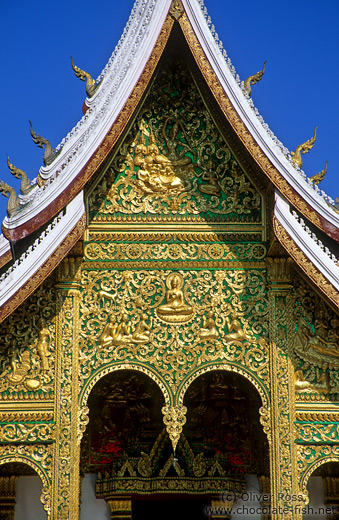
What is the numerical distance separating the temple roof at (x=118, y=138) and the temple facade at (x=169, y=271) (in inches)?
0.7

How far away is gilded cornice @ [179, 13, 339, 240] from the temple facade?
0.6 inches

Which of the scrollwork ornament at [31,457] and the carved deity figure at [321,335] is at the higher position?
the carved deity figure at [321,335]

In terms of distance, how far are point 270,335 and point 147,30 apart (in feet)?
12.1

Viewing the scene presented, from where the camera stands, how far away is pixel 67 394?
35.0 feet

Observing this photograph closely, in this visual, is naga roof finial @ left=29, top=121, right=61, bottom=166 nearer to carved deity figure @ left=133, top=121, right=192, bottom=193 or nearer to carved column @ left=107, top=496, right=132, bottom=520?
carved deity figure @ left=133, top=121, right=192, bottom=193

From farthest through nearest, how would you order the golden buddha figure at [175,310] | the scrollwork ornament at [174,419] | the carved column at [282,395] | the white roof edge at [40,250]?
the golden buddha figure at [175,310]
the scrollwork ornament at [174,419]
the carved column at [282,395]
the white roof edge at [40,250]

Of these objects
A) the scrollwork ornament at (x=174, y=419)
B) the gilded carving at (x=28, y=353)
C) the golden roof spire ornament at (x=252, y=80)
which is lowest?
the scrollwork ornament at (x=174, y=419)

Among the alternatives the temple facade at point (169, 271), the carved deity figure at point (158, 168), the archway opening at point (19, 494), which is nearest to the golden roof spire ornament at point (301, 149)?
the temple facade at point (169, 271)

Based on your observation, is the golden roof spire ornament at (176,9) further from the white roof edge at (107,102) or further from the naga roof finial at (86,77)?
the naga roof finial at (86,77)

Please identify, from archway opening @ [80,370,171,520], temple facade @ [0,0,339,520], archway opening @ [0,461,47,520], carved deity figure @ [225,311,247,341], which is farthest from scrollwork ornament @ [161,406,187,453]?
archway opening @ [0,461,47,520]

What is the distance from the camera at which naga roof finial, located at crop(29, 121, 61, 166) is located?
35.9ft

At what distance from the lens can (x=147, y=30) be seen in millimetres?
10961

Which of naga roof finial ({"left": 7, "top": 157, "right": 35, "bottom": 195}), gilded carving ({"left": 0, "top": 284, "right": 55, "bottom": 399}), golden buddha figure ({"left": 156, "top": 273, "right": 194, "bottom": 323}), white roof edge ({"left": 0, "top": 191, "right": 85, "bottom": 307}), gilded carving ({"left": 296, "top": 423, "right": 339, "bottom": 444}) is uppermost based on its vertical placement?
naga roof finial ({"left": 7, "top": 157, "right": 35, "bottom": 195})

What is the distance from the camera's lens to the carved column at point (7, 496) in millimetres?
11844
